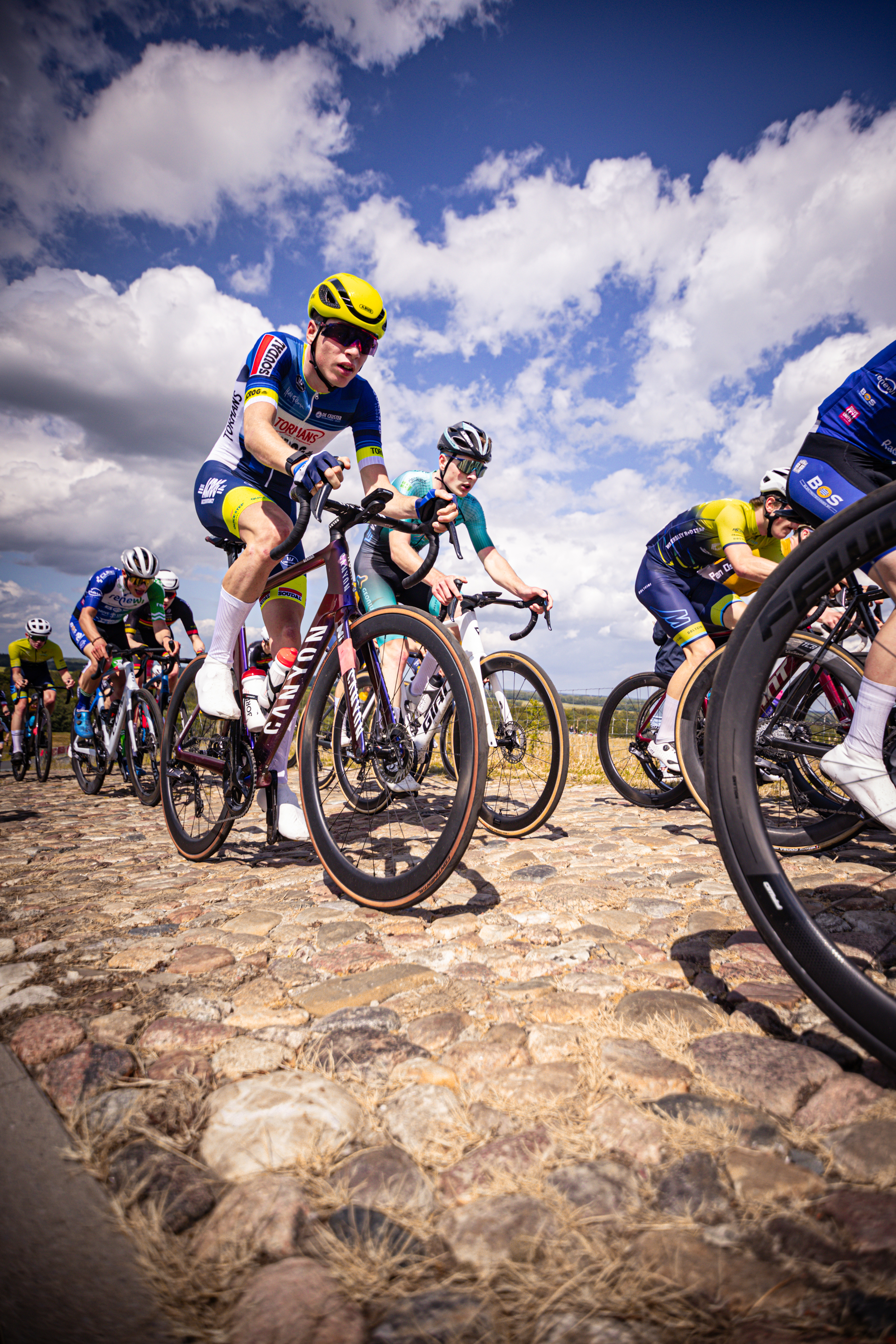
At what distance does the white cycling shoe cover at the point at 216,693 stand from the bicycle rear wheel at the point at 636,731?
3421 mm

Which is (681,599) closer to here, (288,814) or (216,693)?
(288,814)

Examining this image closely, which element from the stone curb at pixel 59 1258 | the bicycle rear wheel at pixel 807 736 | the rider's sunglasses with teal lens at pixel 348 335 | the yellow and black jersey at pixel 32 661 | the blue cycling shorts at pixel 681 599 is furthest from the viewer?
the yellow and black jersey at pixel 32 661

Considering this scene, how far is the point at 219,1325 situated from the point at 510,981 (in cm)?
110

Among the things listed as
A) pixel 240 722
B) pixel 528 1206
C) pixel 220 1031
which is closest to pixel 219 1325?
pixel 528 1206

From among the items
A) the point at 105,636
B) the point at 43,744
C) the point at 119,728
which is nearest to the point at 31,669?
the point at 43,744

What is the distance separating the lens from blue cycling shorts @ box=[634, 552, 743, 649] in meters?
4.93

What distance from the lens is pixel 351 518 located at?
2.60m

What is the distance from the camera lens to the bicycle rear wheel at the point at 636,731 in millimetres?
5098

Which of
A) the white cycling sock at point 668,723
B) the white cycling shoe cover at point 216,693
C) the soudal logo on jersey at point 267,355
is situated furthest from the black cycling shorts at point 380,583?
the white cycling sock at point 668,723

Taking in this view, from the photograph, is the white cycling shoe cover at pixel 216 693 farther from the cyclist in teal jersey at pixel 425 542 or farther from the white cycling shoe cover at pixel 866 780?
the white cycling shoe cover at pixel 866 780

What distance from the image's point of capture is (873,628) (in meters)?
3.04

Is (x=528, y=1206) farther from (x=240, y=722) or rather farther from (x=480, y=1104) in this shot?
(x=240, y=722)

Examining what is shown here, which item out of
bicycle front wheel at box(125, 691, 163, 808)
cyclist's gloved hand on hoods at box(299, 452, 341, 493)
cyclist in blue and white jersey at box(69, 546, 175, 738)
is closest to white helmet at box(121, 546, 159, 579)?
cyclist in blue and white jersey at box(69, 546, 175, 738)

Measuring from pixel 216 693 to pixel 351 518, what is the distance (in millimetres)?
1258
